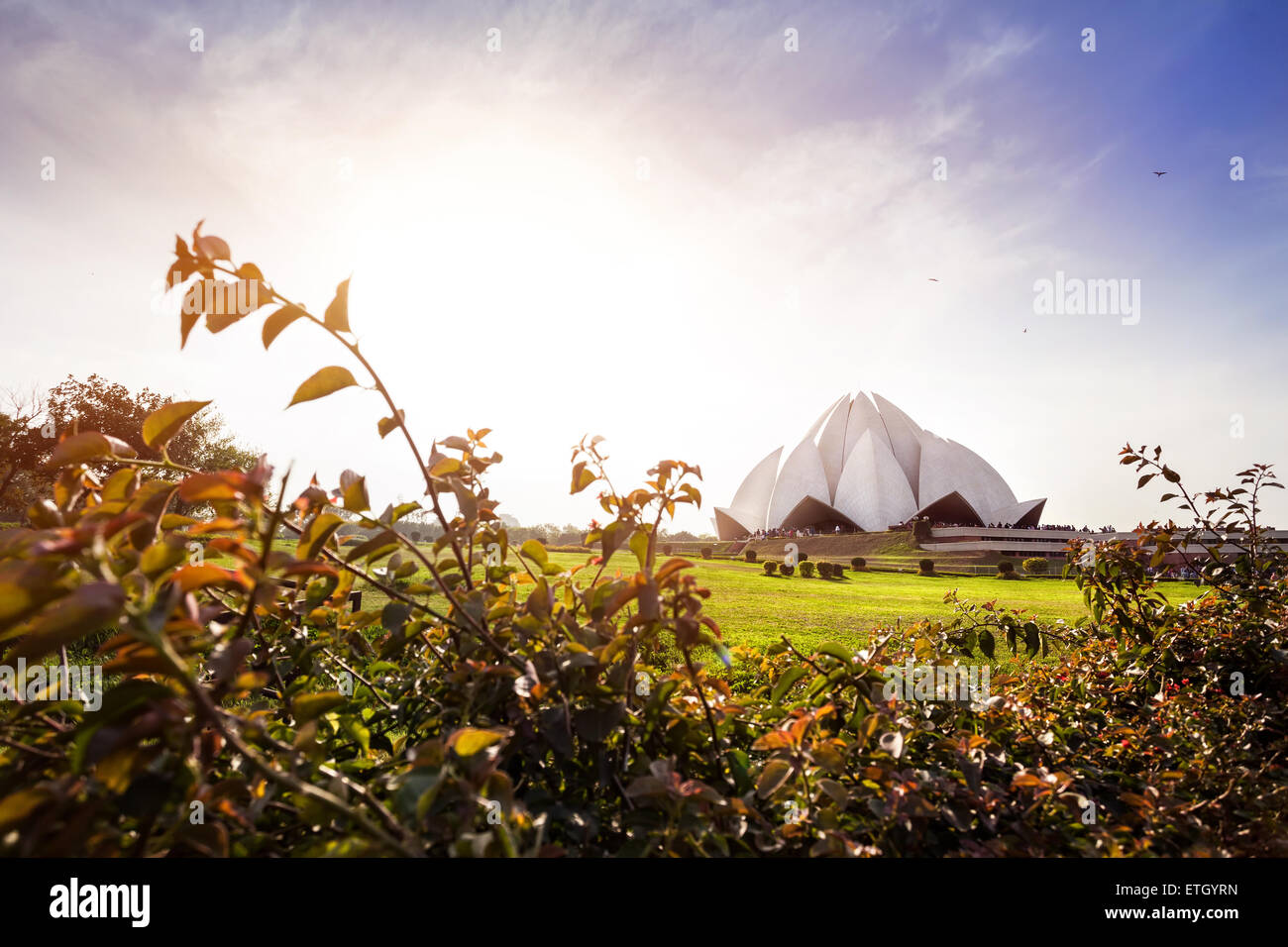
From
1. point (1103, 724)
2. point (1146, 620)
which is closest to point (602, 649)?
point (1103, 724)

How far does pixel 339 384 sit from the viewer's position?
2.61ft

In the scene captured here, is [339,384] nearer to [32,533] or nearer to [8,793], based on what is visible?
[32,533]

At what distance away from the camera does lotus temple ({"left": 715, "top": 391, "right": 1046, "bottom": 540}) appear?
3212 centimetres

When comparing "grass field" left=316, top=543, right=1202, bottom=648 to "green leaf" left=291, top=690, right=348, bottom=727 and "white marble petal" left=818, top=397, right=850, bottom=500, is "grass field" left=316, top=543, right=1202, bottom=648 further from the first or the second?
"white marble petal" left=818, top=397, right=850, bottom=500

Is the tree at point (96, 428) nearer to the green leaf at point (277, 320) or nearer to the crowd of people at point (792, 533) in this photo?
the green leaf at point (277, 320)

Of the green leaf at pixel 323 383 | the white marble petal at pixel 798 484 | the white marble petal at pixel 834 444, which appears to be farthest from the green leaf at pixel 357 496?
the white marble petal at pixel 834 444

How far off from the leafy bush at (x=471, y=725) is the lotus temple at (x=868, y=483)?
31979mm

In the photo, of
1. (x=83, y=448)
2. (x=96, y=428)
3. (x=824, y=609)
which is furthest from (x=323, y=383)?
(x=96, y=428)

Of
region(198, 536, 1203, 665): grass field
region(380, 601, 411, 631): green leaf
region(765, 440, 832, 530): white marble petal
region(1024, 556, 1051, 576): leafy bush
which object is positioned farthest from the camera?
region(765, 440, 832, 530): white marble petal

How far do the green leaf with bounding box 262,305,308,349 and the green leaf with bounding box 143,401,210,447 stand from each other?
0.35 ft

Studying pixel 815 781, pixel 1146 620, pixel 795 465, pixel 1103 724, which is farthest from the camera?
pixel 795 465

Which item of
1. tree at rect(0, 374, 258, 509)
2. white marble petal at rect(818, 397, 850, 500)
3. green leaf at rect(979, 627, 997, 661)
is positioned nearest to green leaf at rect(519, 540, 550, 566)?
green leaf at rect(979, 627, 997, 661)
